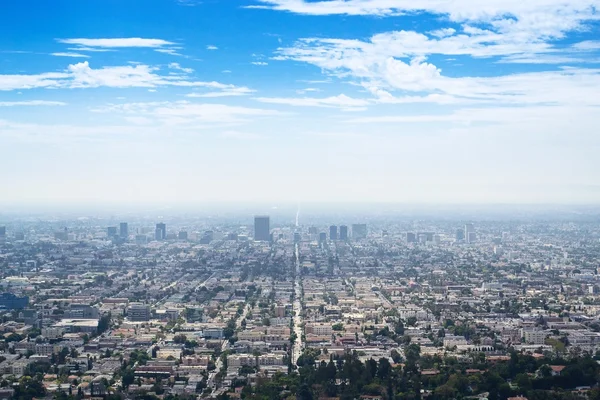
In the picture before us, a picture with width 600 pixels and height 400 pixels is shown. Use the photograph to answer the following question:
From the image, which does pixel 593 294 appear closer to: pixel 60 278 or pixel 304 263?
pixel 304 263

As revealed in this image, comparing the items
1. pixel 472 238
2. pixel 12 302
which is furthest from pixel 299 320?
pixel 472 238

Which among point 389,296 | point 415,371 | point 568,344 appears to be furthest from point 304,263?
point 415,371

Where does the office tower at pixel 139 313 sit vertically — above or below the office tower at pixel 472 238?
below

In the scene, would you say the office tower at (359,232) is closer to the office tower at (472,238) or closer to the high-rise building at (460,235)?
the high-rise building at (460,235)

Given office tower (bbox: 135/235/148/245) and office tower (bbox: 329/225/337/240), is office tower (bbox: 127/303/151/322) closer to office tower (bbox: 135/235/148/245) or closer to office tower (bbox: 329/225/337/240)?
office tower (bbox: 135/235/148/245)

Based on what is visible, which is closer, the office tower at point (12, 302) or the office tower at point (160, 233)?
the office tower at point (12, 302)

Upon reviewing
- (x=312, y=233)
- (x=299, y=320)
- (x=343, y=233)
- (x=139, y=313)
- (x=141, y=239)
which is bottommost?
(x=299, y=320)

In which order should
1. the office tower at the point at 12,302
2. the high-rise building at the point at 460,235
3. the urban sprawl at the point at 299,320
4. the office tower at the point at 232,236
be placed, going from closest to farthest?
the urban sprawl at the point at 299,320, the office tower at the point at 12,302, the office tower at the point at 232,236, the high-rise building at the point at 460,235

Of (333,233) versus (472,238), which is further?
(333,233)

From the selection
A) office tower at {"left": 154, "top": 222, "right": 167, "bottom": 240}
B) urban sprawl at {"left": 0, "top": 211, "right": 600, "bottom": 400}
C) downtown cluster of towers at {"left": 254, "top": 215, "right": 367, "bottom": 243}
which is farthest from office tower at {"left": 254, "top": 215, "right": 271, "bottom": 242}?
office tower at {"left": 154, "top": 222, "right": 167, "bottom": 240}

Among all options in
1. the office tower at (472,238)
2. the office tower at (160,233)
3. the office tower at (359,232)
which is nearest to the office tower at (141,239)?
the office tower at (160,233)

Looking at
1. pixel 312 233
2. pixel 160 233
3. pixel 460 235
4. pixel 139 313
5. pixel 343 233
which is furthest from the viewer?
pixel 312 233

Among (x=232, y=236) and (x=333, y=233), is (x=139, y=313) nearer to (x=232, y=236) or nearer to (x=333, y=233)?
(x=232, y=236)
